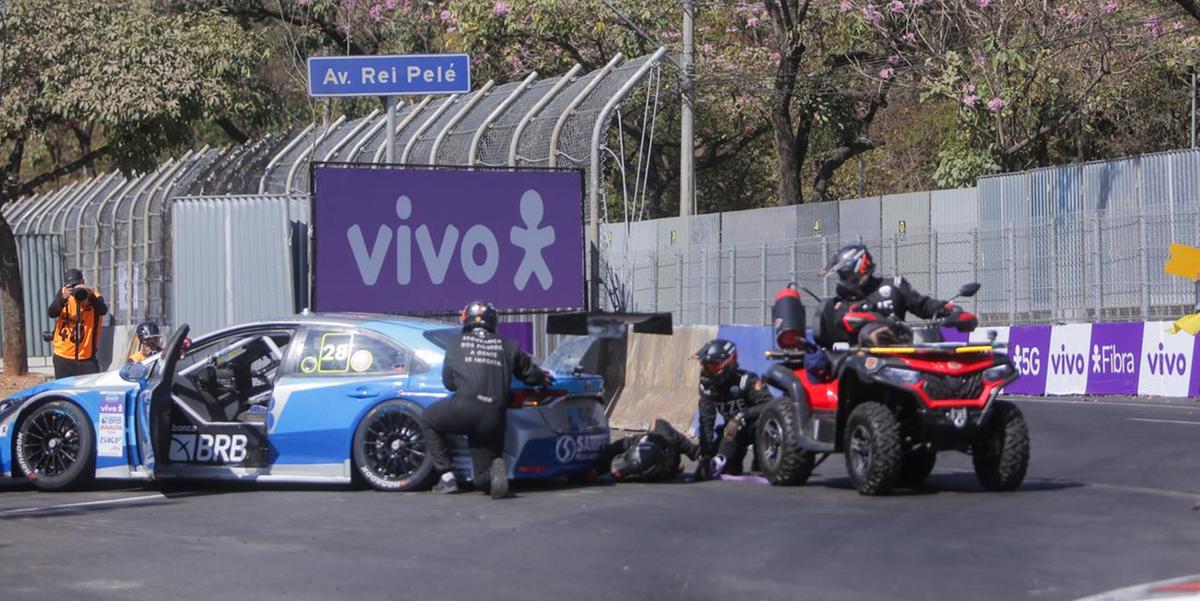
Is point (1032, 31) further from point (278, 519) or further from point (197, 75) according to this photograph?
point (278, 519)

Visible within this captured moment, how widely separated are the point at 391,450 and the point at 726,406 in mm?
2670

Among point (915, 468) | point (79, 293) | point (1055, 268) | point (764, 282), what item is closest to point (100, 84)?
point (79, 293)

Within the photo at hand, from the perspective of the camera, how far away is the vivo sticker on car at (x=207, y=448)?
12.4m

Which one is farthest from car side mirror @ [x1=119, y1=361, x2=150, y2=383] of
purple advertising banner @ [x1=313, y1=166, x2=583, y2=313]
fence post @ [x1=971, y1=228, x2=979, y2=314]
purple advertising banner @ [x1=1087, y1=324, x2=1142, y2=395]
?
fence post @ [x1=971, y1=228, x2=979, y2=314]

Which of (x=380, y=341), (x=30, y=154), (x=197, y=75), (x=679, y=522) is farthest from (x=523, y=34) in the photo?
(x=679, y=522)

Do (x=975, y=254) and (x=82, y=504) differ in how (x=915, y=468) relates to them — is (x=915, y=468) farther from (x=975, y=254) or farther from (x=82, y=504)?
(x=975, y=254)

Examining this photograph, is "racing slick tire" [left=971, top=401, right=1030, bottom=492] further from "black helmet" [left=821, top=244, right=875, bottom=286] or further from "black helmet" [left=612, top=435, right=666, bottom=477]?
"black helmet" [left=612, top=435, right=666, bottom=477]

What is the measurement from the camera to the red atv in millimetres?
10773

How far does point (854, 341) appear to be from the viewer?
1153cm

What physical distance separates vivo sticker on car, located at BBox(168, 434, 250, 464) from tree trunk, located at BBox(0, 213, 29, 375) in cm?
1799

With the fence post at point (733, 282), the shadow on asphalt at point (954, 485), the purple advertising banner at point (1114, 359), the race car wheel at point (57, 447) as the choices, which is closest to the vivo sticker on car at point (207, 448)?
the race car wheel at point (57, 447)

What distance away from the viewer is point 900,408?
11.1m

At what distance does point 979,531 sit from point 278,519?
4.39 m

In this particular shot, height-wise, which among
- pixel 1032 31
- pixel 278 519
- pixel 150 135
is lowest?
pixel 278 519
